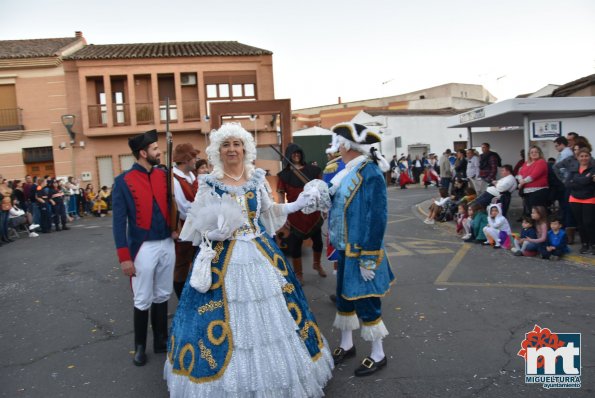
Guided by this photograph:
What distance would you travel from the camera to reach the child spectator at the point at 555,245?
7301 millimetres

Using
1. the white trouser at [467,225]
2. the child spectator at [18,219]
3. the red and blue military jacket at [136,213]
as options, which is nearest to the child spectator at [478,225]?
the white trouser at [467,225]

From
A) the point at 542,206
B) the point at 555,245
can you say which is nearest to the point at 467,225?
the point at 542,206

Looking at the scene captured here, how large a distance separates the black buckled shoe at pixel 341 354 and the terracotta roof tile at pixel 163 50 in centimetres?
2299

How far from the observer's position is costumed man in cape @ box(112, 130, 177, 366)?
407 centimetres

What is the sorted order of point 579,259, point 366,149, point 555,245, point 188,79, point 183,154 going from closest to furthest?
point 366,149 < point 183,154 < point 579,259 < point 555,245 < point 188,79

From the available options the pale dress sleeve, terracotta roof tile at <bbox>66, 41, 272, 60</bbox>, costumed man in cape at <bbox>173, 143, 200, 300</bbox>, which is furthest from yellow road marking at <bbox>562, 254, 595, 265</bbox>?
terracotta roof tile at <bbox>66, 41, 272, 60</bbox>

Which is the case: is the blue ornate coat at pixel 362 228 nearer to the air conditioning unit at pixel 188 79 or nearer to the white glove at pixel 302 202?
the white glove at pixel 302 202

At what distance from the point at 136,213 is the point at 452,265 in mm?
5156

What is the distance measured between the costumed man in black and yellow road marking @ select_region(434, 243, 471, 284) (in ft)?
5.48

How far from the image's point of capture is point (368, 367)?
3.77 metres

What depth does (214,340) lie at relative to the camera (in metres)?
3.17

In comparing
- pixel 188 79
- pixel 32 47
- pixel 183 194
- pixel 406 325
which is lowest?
pixel 406 325

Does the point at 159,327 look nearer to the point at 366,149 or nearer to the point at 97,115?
the point at 366,149

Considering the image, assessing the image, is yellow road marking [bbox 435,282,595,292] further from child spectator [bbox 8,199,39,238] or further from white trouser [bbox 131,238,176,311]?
child spectator [bbox 8,199,39,238]
